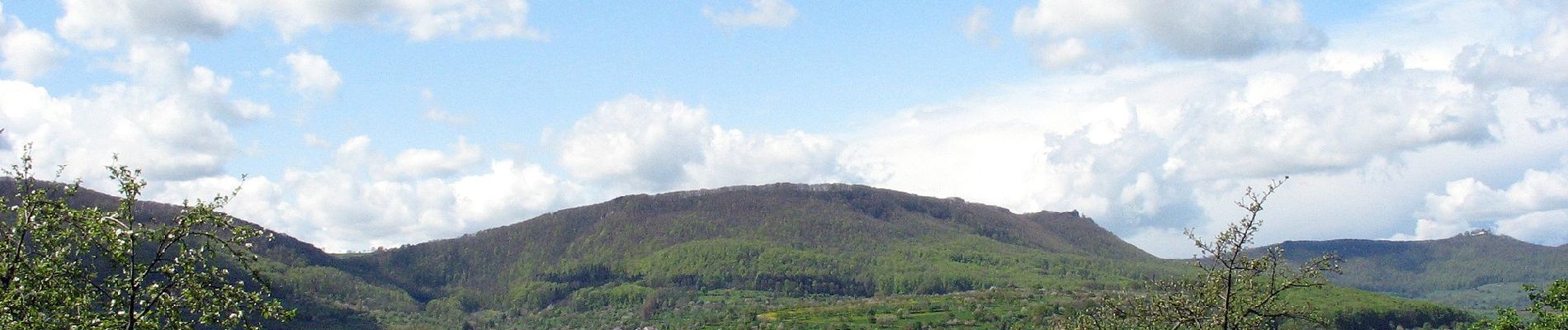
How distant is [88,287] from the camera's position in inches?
987

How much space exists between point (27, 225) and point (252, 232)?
494 cm

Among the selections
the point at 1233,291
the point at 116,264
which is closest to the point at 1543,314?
the point at 1233,291

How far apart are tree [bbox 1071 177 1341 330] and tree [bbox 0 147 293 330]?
2697 cm

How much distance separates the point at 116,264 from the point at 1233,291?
3267cm

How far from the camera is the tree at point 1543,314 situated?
5683cm

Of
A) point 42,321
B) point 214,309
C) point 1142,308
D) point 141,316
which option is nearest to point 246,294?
point 214,309

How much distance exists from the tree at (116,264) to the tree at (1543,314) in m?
64.0

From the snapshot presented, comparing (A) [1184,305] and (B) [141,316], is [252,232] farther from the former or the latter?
(A) [1184,305]

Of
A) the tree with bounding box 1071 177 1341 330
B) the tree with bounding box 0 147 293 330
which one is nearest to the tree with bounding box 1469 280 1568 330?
the tree with bounding box 1071 177 1341 330

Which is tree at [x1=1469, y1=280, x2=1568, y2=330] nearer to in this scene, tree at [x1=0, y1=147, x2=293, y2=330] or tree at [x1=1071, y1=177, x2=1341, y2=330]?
tree at [x1=1071, y1=177, x2=1341, y2=330]

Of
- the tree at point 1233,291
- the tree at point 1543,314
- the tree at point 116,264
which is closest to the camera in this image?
the tree at point 116,264

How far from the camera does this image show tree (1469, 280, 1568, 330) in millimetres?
56834

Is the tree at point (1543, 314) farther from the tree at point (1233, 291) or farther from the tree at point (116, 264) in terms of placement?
the tree at point (116, 264)

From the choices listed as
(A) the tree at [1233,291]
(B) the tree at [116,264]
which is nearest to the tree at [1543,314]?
(A) the tree at [1233,291]
